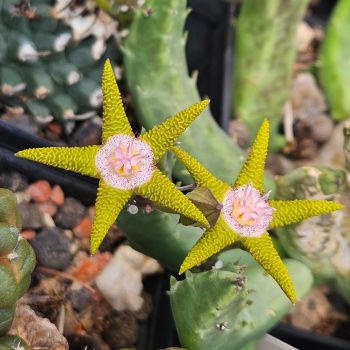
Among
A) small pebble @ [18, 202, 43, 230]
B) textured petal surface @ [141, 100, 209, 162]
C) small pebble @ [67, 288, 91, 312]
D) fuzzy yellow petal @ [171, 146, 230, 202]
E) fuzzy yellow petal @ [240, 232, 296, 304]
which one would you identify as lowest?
small pebble @ [67, 288, 91, 312]

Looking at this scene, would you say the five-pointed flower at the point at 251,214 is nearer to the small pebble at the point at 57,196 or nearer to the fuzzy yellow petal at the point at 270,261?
the fuzzy yellow petal at the point at 270,261

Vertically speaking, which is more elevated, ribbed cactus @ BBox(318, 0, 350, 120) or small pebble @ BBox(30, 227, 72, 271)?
ribbed cactus @ BBox(318, 0, 350, 120)

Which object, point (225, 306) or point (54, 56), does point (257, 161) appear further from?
point (54, 56)

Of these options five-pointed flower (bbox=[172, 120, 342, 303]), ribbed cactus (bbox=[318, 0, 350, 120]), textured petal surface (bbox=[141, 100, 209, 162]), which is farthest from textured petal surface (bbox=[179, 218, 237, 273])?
ribbed cactus (bbox=[318, 0, 350, 120])

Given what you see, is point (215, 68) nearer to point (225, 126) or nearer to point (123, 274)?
point (225, 126)

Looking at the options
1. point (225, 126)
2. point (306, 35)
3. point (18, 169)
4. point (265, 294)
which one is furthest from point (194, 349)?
point (306, 35)

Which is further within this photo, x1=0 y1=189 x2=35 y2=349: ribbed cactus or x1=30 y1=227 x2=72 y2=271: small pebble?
x1=30 y1=227 x2=72 y2=271: small pebble

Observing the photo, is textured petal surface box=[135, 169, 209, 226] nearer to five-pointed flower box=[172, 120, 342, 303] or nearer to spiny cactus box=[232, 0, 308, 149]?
five-pointed flower box=[172, 120, 342, 303]

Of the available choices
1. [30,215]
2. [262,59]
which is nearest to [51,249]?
[30,215]
